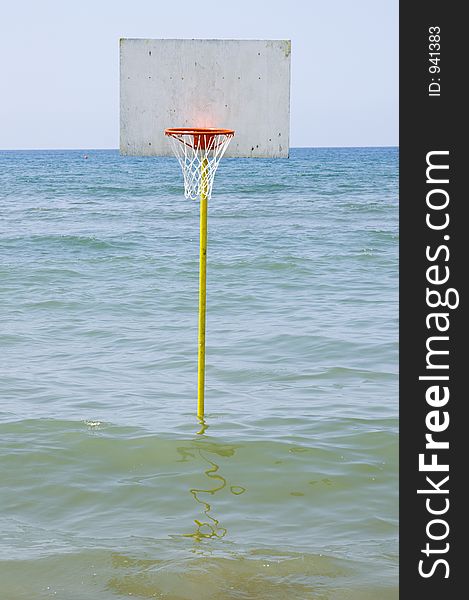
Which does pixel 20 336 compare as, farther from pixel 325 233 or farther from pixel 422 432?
pixel 325 233

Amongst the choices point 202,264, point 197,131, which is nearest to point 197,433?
point 202,264

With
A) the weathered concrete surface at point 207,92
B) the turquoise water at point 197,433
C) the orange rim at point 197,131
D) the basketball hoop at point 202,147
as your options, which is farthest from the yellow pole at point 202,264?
the turquoise water at point 197,433

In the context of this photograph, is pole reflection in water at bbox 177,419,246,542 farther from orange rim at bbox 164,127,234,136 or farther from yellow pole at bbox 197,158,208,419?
orange rim at bbox 164,127,234,136

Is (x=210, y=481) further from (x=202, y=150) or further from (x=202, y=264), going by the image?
(x=202, y=150)

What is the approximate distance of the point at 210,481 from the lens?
5.65 metres

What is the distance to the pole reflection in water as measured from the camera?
16.2 feet

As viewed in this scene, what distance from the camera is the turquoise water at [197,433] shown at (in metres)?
4.49

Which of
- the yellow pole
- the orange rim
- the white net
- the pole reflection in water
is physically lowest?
the pole reflection in water

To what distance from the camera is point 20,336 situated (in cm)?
956

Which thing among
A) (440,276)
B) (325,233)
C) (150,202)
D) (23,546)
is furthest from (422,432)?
(150,202)

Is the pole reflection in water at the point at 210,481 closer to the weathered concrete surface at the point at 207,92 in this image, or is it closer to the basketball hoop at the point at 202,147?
the basketball hoop at the point at 202,147

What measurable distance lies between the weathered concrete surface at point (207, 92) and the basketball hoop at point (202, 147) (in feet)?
0.19

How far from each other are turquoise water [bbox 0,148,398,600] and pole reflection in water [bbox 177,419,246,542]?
2 cm

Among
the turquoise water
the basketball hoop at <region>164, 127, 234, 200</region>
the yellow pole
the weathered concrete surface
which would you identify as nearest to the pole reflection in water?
the turquoise water
